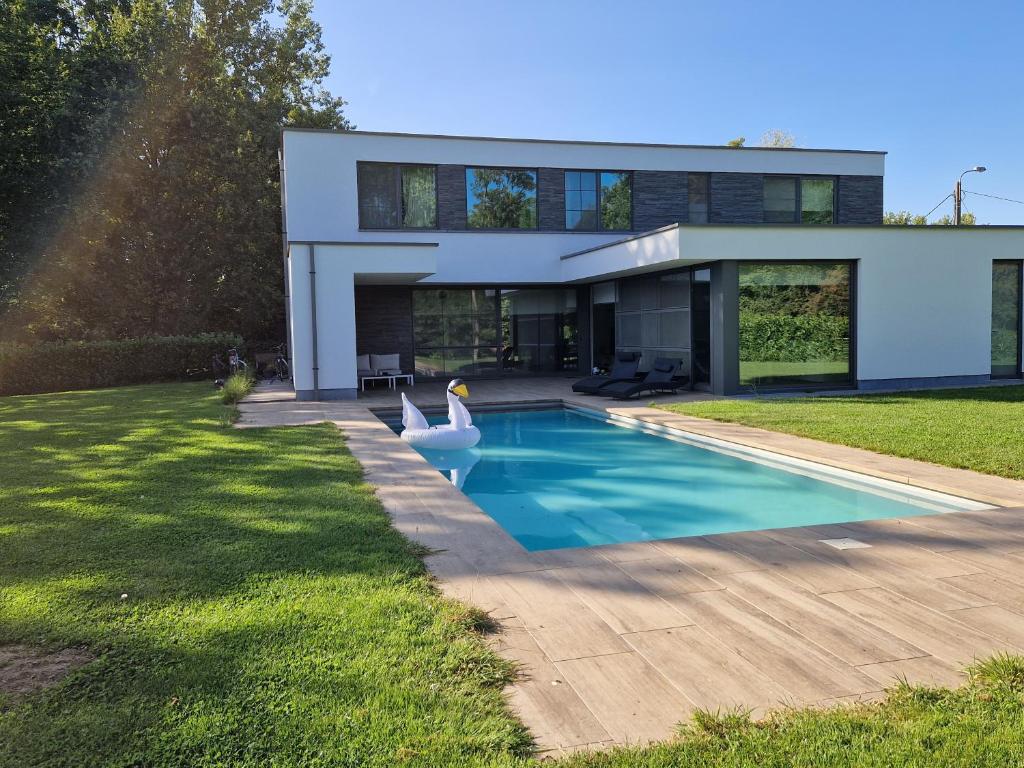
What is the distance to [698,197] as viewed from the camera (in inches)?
780

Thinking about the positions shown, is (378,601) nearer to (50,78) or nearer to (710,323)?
(710,323)

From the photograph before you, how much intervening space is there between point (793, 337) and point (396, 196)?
1016 cm

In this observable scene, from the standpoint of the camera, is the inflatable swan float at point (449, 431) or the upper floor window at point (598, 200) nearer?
the inflatable swan float at point (449, 431)

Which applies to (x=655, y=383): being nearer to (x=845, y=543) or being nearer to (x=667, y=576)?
(x=845, y=543)

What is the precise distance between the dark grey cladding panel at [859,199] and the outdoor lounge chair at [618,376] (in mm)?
8597

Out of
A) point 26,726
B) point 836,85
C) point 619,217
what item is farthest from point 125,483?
point 836,85

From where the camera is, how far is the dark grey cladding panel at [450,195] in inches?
715

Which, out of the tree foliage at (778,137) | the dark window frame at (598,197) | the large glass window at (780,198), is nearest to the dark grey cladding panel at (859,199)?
the large glass window at (780,198)

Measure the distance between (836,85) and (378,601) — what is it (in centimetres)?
2752

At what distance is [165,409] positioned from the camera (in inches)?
497

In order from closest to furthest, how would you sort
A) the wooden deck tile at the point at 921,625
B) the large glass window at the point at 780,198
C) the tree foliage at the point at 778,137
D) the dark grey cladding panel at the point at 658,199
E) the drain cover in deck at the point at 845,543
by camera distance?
the wooden deck tile at the point at 921,625 < the drain cover in deck at the point at 845,543 < the dark grey cladding panel at the point at 658,199 < the large glass window at the point at 780,198 < the tree foliage at the point at 778,137

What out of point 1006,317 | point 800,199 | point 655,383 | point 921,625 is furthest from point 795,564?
point 800,199

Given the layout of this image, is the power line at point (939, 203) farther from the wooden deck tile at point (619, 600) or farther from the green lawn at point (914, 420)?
the wooden deck tile at point (619, 600)

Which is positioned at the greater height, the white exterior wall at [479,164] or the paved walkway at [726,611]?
the white exterior wall at [479,164]
